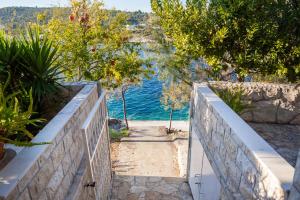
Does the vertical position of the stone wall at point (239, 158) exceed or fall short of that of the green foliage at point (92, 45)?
it falls short

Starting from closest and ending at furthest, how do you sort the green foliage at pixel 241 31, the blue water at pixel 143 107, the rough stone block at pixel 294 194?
the rough stone block at pixel 294 194 → the green foliage at pixel 241 31 → the blue water at pixel 143 107

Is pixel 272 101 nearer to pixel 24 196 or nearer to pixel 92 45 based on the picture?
pixel 24 196

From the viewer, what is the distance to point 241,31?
6.90 m

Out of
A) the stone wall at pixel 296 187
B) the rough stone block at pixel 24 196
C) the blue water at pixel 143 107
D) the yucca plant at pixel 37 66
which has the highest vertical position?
the yucca plant at pixel 37 66

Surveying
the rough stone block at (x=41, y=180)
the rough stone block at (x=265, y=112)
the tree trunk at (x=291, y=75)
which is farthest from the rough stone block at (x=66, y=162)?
the tree trunk at (x=291, y=75)

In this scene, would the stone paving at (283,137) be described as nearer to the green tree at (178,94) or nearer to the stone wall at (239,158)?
the stone wall at (239,158)

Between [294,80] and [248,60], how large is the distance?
1.63m

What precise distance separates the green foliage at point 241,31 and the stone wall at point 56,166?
4.09 m

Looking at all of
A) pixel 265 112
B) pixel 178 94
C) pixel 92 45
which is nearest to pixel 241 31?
pixel 265 112

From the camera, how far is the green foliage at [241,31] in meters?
6.58

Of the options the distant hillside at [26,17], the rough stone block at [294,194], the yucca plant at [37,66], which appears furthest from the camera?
the distant hillside at [26,17]

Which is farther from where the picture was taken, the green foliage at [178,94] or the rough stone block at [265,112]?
the green foliage at [178,94]

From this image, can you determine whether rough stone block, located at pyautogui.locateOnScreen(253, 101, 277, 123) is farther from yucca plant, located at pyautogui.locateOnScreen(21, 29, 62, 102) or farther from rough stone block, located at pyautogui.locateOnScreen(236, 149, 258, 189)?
yucca plant, located at pyautogui.locateOnScreen(21, 29, 62, 102)

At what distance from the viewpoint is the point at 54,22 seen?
8.34m
